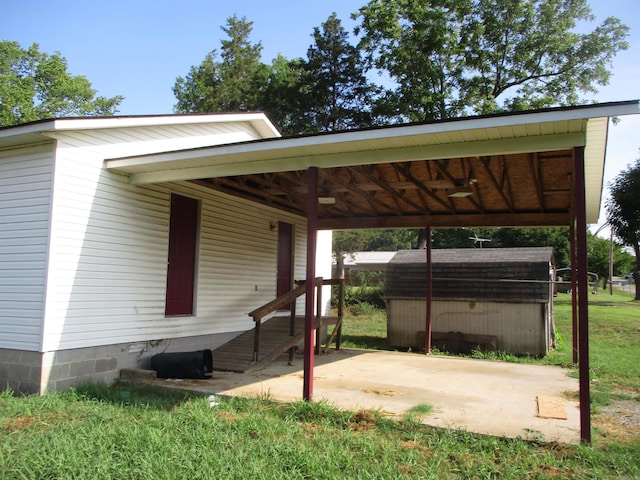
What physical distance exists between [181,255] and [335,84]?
68.2ft

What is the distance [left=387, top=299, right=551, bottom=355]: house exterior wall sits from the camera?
36.4ft

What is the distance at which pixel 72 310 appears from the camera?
6.51m

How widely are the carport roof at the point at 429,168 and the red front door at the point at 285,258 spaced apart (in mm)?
586

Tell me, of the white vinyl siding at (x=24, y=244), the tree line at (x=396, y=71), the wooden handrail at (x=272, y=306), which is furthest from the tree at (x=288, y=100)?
the white vinyl siding at (x=24, y=244)

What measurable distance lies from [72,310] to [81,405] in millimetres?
1462

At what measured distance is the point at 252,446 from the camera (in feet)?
13.9

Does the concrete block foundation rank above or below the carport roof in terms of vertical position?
below

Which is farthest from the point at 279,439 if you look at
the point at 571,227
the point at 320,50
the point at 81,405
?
the point at 320,50

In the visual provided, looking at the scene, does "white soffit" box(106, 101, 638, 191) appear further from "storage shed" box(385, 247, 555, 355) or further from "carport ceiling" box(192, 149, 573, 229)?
"storage shed" box(385, 247, 555, 355)

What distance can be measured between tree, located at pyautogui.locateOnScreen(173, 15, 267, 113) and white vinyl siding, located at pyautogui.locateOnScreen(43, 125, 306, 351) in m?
21.0

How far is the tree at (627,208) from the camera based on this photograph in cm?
2912

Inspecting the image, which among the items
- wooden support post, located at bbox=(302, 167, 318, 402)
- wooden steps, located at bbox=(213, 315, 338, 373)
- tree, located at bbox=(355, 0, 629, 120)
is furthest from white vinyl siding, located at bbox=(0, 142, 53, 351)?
tree, located at bbox=(355, 0, 629, 120)

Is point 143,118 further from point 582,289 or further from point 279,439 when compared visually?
point 582,289

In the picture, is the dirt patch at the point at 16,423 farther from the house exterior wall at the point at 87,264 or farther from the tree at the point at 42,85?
the tree at the point at 42,85
